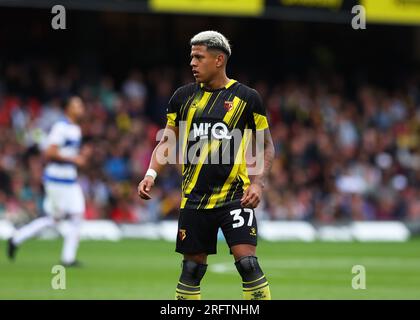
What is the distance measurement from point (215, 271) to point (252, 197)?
24.2 feet

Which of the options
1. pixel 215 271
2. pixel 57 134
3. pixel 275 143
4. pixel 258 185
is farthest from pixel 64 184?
pixel 275 143

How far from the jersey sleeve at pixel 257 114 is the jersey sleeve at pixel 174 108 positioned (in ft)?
2.19

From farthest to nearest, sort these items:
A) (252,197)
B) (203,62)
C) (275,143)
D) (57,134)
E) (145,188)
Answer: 1. (275,143)
2. (57,134)
3. (203,62)
4. (145,188)
5. (252,197)

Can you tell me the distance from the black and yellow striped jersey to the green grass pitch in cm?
319

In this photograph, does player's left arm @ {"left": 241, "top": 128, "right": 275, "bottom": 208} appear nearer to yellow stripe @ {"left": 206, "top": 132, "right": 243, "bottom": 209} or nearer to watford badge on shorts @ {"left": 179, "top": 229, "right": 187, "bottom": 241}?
yellow stripe @ {"left": 206, "top": 132, "right": 243, "bottom": 209}

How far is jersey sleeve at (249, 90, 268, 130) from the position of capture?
33.1ft

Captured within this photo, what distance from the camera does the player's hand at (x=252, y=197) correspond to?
9812 mm

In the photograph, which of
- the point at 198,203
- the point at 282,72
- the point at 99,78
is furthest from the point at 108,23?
the point at 198,203

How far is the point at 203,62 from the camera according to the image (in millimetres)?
10008

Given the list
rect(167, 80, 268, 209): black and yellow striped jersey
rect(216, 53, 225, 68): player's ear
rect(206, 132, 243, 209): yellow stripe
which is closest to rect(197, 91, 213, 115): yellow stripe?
rect(167, 80, 268, 209): black and yellow striped jersey

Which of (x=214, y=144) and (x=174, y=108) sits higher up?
(x=174, y=108)

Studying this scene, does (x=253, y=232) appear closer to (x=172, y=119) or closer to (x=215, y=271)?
(x=172, y=119)

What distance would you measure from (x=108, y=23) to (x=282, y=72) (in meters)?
5.25
